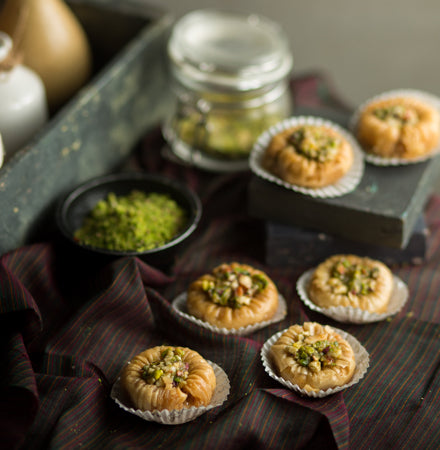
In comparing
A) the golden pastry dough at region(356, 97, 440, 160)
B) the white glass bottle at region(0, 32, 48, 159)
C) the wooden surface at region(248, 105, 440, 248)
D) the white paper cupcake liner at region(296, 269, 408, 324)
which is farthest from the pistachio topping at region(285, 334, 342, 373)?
the white glass bottle at region(0, 32, 48, 159)

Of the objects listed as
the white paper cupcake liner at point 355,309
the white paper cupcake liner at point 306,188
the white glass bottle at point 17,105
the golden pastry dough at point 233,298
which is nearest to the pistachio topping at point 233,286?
the golden pastry dough at point 233,298

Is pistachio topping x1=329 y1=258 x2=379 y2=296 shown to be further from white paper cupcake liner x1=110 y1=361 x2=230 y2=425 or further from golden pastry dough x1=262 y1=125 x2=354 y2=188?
white paper cupcake liner x1=110 y1=361 x2=230 y2=425

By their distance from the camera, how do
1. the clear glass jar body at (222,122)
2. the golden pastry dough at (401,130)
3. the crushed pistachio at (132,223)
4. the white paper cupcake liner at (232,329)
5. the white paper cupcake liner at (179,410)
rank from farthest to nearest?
the clear glass jar body at (222,122) → the golden pastry dough at (401,130) → the crushed pistachio at (132,223) → the white paper cupcake liner at (232,329) → the white paper cupcake liner at (179,410)

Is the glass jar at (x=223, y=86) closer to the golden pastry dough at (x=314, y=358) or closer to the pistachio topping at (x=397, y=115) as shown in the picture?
the pistachio topping at (x=397, y=115)

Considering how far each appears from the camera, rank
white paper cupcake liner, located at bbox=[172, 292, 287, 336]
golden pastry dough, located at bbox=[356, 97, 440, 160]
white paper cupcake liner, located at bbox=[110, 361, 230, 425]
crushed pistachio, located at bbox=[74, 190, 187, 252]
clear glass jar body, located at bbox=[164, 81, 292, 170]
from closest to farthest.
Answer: white paper cupcake liner, located at bbox=[110, 361, 230, 425]
white paper cupcake liner, located at bbox=[172, 292, 287, 336]
crushed pistachio, located at bbox=[74, 190, 187, 252]
golden pastry dough, located at bbox=[356, 97, 440, 160]
clear glass jar body, located at bbox=[164, 81, 292, 170]

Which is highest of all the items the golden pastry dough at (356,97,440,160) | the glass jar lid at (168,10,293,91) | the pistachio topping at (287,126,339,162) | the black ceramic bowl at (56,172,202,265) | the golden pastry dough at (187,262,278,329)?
the glass jar lid at (168,10,293,91)
